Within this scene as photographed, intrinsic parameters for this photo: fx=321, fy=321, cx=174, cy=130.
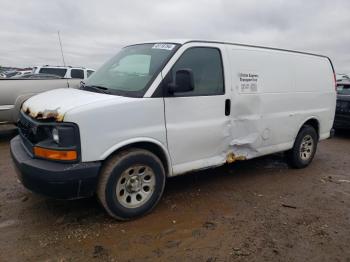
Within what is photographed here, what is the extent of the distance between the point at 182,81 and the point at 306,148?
11.1ft

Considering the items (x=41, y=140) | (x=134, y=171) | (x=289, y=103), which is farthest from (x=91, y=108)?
(x=289, y=103)

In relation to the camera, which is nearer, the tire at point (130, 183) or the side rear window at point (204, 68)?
the tire at point (130, 183)

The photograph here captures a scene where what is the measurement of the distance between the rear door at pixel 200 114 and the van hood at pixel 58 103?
806mm

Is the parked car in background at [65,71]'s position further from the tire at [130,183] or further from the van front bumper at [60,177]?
the van front bumper at [60,177]

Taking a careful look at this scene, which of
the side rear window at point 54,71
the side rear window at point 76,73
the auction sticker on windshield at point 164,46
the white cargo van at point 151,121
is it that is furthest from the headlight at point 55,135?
the side rear window at point 54,71

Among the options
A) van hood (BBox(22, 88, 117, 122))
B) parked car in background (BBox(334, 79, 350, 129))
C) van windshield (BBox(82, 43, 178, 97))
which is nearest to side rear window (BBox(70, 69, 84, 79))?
van windshield (BBox(82, 43, 178, 97))

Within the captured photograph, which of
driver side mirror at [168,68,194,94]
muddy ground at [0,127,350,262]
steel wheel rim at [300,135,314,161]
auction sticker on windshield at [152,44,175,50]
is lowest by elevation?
muddy ground at [0,127,350,262]

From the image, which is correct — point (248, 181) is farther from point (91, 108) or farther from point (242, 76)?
point (91, 108)

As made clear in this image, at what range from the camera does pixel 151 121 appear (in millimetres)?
3510

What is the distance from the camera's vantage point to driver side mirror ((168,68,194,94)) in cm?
356

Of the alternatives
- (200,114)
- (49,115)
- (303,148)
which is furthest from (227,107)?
(303,148)

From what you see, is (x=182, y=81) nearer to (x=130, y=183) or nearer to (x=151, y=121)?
(x=151, y=121)

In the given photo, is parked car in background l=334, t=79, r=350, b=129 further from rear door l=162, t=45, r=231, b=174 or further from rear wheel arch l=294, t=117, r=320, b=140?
rear door l=162, t=45, r=231, b=174

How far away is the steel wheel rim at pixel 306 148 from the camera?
5.78 metres
